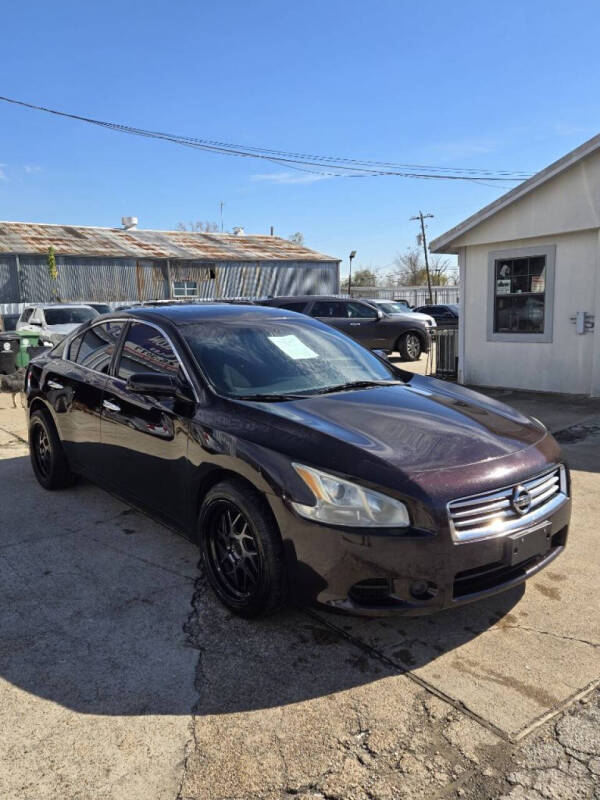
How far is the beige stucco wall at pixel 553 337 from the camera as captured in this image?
351 inches

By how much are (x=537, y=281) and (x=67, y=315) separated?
12.0 m

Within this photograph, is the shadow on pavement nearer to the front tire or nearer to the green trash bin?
the front tire

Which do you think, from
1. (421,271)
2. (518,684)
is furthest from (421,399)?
(421,271)

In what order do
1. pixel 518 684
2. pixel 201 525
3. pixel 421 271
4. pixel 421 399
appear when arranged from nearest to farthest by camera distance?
pixel 518 684 → pixel 201 525 → pixel 421 399 → pixel 421 271

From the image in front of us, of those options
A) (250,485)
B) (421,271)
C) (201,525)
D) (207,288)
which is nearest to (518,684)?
(250,485)

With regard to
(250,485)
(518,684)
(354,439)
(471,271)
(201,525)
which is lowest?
(518,684)

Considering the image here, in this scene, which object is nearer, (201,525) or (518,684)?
(518,684)

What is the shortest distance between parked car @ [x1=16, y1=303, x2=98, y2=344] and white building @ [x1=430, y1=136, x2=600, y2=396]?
9.73 m

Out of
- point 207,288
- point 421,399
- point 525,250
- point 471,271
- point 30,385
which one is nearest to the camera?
point 421,399

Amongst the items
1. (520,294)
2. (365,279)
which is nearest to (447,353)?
(520,294)

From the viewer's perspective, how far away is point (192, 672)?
2.71m

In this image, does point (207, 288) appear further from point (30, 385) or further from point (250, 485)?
point (250, 485)

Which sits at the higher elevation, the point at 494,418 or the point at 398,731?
the point at 494,418

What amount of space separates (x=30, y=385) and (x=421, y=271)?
233 feet
